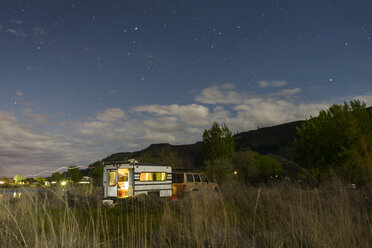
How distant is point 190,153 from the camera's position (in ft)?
442

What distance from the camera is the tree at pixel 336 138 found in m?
27.4

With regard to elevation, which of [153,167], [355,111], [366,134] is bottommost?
[153,167]

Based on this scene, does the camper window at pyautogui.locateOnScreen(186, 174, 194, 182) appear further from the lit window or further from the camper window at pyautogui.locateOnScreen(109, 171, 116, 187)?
the camper window at pyautogui.locateOnScreen(109, 171, 116, 187)

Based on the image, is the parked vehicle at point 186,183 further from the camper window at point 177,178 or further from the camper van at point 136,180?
the camper van at point 136,180

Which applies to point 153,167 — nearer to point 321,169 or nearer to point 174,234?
point 174,234

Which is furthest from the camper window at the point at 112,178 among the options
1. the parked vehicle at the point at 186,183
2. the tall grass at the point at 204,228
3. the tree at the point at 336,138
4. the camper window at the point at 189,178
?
the tree at the point at 336,138

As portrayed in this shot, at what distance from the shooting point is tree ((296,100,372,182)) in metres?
27.4

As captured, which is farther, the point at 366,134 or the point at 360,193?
the point at 366,134

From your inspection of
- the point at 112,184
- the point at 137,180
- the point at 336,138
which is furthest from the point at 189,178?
A: the point at 336,138

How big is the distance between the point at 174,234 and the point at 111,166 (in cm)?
981

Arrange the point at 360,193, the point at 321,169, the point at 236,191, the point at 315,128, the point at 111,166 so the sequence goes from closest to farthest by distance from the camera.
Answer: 1. the point at 360,193
2. the point at 236,191
3. the point at 111,166
4. the point at 321,169
5. the point at 315,128

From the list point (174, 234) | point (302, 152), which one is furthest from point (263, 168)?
point (174, 234)

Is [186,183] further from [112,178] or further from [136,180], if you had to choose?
[112,178]

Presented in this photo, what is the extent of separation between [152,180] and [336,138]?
23416 mm
